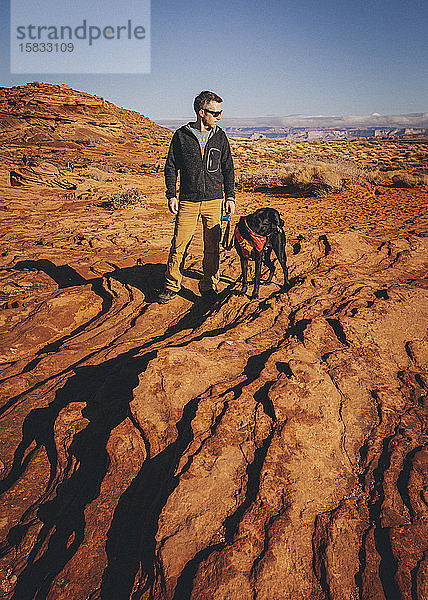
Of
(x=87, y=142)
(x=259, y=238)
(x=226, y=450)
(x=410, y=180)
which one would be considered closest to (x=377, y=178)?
(x=410, y=180)

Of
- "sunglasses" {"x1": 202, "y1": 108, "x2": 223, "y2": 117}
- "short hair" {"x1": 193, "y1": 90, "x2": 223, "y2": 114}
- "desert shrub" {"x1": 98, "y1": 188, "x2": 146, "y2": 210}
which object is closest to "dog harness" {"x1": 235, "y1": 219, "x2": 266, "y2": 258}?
"sunglasses" {"x1": 202, "y1": 108, "x2": 223, "y2": 117}

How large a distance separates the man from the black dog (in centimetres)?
28

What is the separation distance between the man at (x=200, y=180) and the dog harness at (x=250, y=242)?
0.27 m

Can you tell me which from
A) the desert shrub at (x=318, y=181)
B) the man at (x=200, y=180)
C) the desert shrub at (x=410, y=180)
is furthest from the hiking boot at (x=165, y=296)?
the desert shrub at (x=410, y=180)

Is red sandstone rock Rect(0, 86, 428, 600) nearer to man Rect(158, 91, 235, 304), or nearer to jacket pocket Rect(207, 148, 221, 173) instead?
man Rect(158, 91, 235, 304)

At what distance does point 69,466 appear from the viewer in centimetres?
211

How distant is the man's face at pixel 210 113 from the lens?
11.1 ft

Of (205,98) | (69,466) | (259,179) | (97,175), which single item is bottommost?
(69,466)

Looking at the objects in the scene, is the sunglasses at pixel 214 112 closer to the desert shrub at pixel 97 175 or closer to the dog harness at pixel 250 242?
the dog harness at pixel 250 242

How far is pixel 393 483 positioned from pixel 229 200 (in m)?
3.18

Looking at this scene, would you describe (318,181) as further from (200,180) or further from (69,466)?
(69,466)

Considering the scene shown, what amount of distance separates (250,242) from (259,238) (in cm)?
12

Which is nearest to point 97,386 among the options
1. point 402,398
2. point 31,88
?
point 402,398

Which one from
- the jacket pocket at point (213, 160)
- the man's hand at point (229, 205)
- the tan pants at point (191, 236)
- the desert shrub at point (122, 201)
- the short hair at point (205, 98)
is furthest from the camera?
the desert shrub at point (122, 201)
